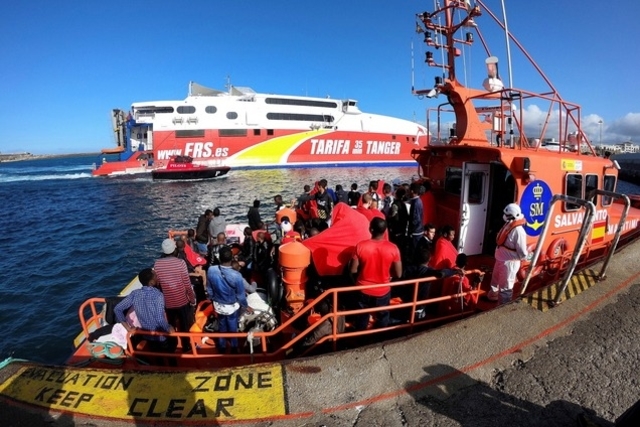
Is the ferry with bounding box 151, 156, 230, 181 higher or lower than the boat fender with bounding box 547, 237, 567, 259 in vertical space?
higher

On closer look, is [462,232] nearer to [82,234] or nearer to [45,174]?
[82,234]

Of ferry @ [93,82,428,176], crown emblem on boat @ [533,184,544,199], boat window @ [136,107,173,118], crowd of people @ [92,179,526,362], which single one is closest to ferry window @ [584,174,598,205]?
crown emblem on boat @ [533,184,544,199]

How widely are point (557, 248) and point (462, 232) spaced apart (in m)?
1.73

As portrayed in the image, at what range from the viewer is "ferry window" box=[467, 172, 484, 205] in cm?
687

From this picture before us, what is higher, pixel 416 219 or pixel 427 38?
pixel 427 38

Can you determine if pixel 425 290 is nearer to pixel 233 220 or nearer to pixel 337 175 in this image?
pixel 233 220

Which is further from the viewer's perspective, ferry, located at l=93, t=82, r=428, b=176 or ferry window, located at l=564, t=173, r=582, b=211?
ferry, located at l=93, t=82, r=428, b=176

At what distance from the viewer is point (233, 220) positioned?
892 inches

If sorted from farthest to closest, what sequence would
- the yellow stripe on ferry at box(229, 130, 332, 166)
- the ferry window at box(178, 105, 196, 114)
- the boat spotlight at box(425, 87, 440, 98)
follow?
the yellow stripe on ferry at box(229, 130, 332, 166) < the ferry window at box(178, 105, 196, 114) < the boat spotlight at box(425, 87, 440, 98)

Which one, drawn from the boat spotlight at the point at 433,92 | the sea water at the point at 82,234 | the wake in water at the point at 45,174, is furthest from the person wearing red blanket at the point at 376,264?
the wake in water at the point at 45,174

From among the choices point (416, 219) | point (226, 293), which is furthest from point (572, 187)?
point (226, 293)

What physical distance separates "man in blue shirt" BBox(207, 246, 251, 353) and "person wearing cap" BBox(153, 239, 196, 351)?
1.76 feet

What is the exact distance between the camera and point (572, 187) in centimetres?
693

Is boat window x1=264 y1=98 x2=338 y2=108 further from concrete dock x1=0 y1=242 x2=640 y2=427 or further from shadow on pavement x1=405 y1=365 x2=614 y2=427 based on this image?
shadow on pavement x1=405 y1=365 x2=614 y2=427
